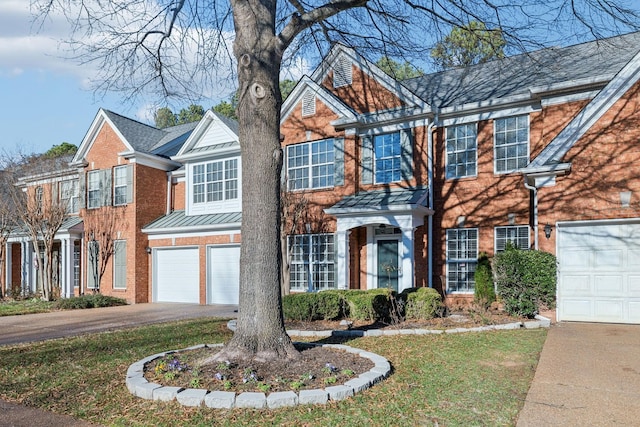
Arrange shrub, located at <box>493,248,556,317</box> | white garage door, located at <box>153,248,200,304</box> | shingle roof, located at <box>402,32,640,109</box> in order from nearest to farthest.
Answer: shrub, located at <box>493,248,556,317</box> → shingle roof, located at <box>402,32,640,109</box> → white garage door, located at <box>153,248,200,304</box>

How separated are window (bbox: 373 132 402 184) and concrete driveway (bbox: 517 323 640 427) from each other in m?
7.34

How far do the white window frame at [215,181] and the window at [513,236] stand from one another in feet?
31.5

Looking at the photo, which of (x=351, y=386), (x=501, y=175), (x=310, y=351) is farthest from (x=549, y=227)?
(x=351, y=386)

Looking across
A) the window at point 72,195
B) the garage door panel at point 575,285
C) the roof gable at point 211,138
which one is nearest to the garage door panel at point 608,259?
the garage door panel at point 575,285

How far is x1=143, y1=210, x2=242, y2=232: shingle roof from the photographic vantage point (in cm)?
1786

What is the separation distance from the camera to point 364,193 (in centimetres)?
1548

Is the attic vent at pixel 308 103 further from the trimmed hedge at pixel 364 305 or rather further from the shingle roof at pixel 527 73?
the trimmed hedge at pixel 364 305

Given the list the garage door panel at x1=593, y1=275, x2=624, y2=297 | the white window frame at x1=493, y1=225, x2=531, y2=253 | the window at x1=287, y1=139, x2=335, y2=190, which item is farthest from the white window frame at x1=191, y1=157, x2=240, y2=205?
the garage door panel at x1=593, y1=275, x2=624, y2=297

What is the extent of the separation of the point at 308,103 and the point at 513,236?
8.01 m

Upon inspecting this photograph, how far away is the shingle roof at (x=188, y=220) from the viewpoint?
1786 cm

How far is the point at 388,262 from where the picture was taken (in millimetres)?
15180

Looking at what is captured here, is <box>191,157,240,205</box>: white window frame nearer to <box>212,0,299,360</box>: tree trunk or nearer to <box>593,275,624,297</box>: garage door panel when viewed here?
<box>212,0,299,360</box>: tree trunk

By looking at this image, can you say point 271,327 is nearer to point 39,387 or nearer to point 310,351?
point 310,351

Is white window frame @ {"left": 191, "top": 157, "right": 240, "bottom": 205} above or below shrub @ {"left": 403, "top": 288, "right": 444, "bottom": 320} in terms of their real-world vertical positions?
above
